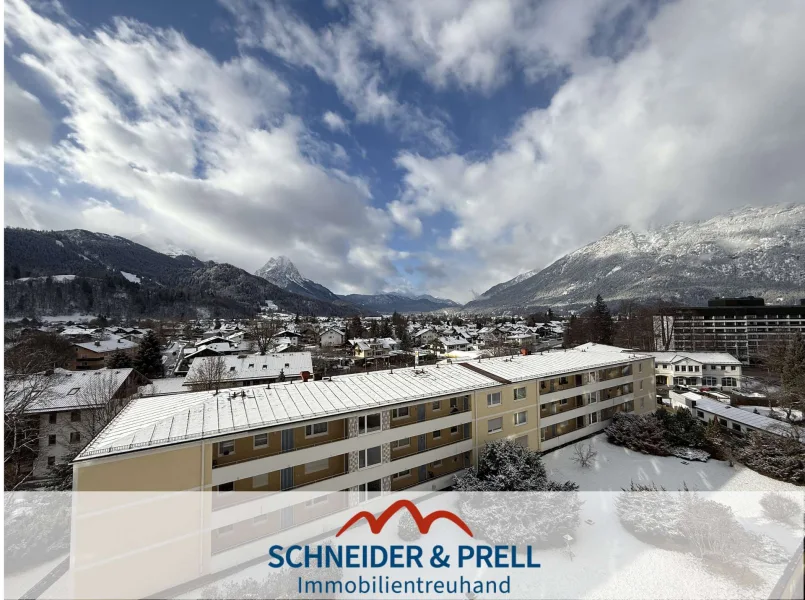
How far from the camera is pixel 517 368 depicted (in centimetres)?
2450

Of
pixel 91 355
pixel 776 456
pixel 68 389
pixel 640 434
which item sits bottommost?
pixel 776 456

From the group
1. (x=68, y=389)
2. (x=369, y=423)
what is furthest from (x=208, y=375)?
(x=369, y=423)

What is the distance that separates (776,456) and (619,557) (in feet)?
51.5

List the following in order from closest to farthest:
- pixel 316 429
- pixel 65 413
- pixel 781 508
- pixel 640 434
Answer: pixel 316 429
pixel 781 508
pixel 640 434
pixel 65 413

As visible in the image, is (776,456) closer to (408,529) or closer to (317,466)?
(408,529)

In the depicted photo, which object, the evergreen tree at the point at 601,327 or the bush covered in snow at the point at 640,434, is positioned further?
the evergreen tree at the point at 601,327

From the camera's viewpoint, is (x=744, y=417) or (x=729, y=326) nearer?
(x=744, y=417)

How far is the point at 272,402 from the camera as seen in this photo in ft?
52.1

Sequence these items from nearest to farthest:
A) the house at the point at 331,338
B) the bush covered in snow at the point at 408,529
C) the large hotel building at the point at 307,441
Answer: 1. the large hotel building at the point at 307,441
2. the bush covered in snow at the point at 408,529
3. the house at the point at 331,338

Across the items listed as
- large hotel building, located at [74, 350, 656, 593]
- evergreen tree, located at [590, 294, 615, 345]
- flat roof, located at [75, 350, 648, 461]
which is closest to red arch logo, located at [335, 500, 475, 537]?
large hotel building, located at [74, 350, 656, 593]

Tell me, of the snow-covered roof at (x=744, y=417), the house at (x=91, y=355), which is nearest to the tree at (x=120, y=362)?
the house at (x=91, y=355)

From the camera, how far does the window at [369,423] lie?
16578 mm

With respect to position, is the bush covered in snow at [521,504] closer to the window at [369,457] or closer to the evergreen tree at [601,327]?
the window at [369,457]

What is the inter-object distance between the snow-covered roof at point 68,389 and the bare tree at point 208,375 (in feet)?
20.8
